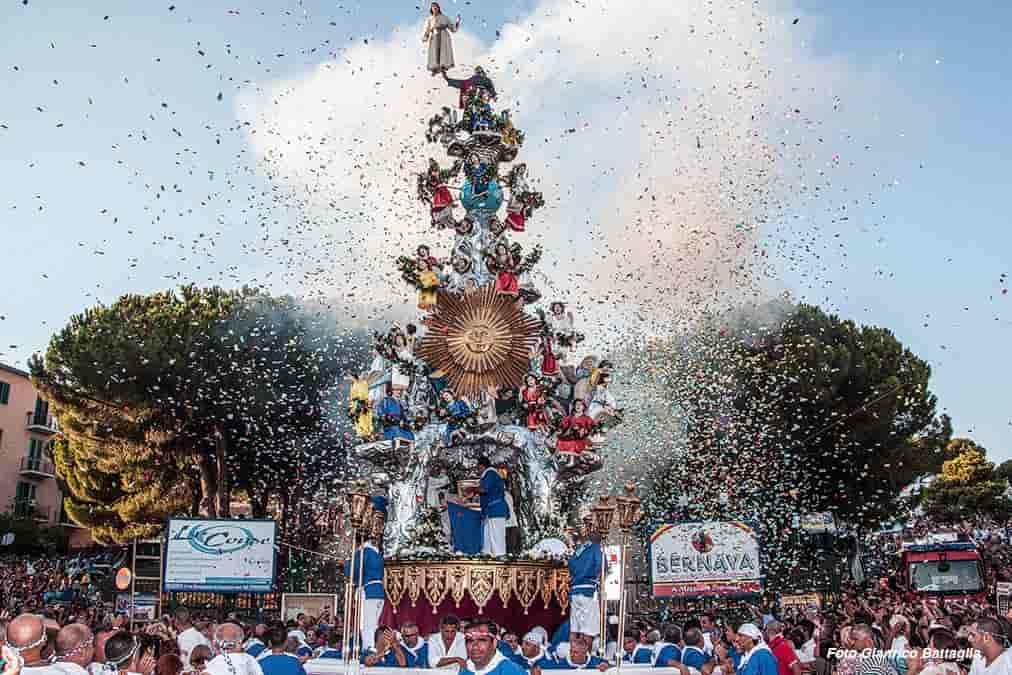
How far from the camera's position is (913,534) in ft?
164

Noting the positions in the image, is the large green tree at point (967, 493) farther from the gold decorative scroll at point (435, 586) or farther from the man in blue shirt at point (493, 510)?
the gold decorative scroll at point (435, 586)

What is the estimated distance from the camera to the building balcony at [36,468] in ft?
205

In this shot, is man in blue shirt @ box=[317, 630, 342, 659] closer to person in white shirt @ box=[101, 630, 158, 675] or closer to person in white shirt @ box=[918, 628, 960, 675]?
person in white shirt @ box=[101, 630, 158, 675]

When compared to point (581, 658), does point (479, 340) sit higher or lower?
higher

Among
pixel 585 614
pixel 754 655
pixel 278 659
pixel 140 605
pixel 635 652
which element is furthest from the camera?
pixel 140 605

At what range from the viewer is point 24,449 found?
6319cm

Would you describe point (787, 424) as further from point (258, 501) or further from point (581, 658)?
point (581, 658)

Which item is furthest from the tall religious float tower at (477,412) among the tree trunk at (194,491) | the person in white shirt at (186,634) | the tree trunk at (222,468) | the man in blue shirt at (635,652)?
the tree trunk at (194,491)

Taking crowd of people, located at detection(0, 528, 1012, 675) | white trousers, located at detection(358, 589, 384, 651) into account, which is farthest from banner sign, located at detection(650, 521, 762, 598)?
white trousers, located at detection(358, 589, 384, 651)

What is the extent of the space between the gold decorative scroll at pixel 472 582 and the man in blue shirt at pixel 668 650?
427 cm

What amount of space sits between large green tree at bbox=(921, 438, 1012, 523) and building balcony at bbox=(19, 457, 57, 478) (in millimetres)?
53413

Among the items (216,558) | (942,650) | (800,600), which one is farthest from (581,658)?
(800,600)

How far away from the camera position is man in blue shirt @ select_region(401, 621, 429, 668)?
14.8m

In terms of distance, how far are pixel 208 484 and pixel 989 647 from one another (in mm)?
36599
